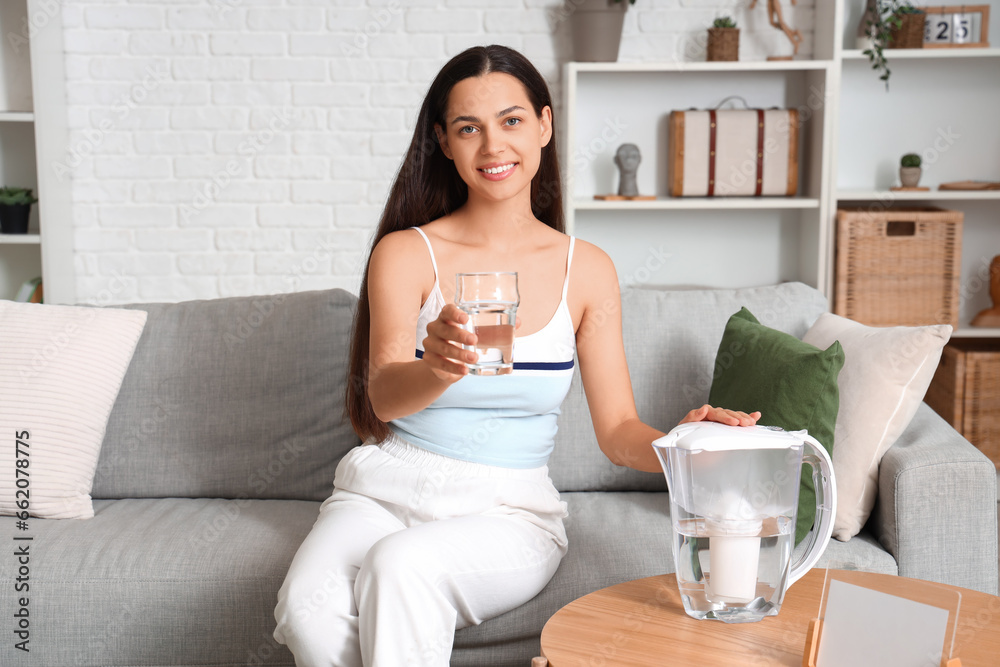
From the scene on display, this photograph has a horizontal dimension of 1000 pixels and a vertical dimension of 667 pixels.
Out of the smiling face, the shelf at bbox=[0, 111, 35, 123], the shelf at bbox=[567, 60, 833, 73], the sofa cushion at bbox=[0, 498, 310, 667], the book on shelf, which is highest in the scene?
the shelf at bbox=[567, 60, 833, 73]

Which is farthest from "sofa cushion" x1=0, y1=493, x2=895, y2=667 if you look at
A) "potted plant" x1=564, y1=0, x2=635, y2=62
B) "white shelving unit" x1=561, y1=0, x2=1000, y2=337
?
"potted plant" x1=564, y1=0, x2=635, y2=62

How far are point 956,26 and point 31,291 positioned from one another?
10.6 ft

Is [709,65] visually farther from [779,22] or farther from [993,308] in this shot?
[993,308]

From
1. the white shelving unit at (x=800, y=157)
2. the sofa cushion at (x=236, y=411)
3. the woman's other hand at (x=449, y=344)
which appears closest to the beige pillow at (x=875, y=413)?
the woman's other hand at (x=449, y=344)

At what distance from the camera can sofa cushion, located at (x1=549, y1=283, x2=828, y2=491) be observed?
1847mm

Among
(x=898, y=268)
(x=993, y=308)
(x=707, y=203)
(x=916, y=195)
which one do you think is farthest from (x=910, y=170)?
(x=707, y=203)

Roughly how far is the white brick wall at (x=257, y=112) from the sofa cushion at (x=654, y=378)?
4.85ft

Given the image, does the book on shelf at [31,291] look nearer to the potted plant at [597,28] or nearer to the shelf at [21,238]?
the shelf at [21,238]

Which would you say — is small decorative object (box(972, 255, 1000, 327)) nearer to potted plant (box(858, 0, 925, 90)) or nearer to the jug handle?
potted plant (box(858, 0, 925, 90))

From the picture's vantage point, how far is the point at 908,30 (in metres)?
2.90

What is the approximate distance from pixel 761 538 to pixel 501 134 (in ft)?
2.46

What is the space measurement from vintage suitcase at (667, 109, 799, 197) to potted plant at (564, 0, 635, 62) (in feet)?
1.05

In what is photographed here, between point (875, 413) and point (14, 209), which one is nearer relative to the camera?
point (875, 413)

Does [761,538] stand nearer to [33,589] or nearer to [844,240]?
[33,589]
